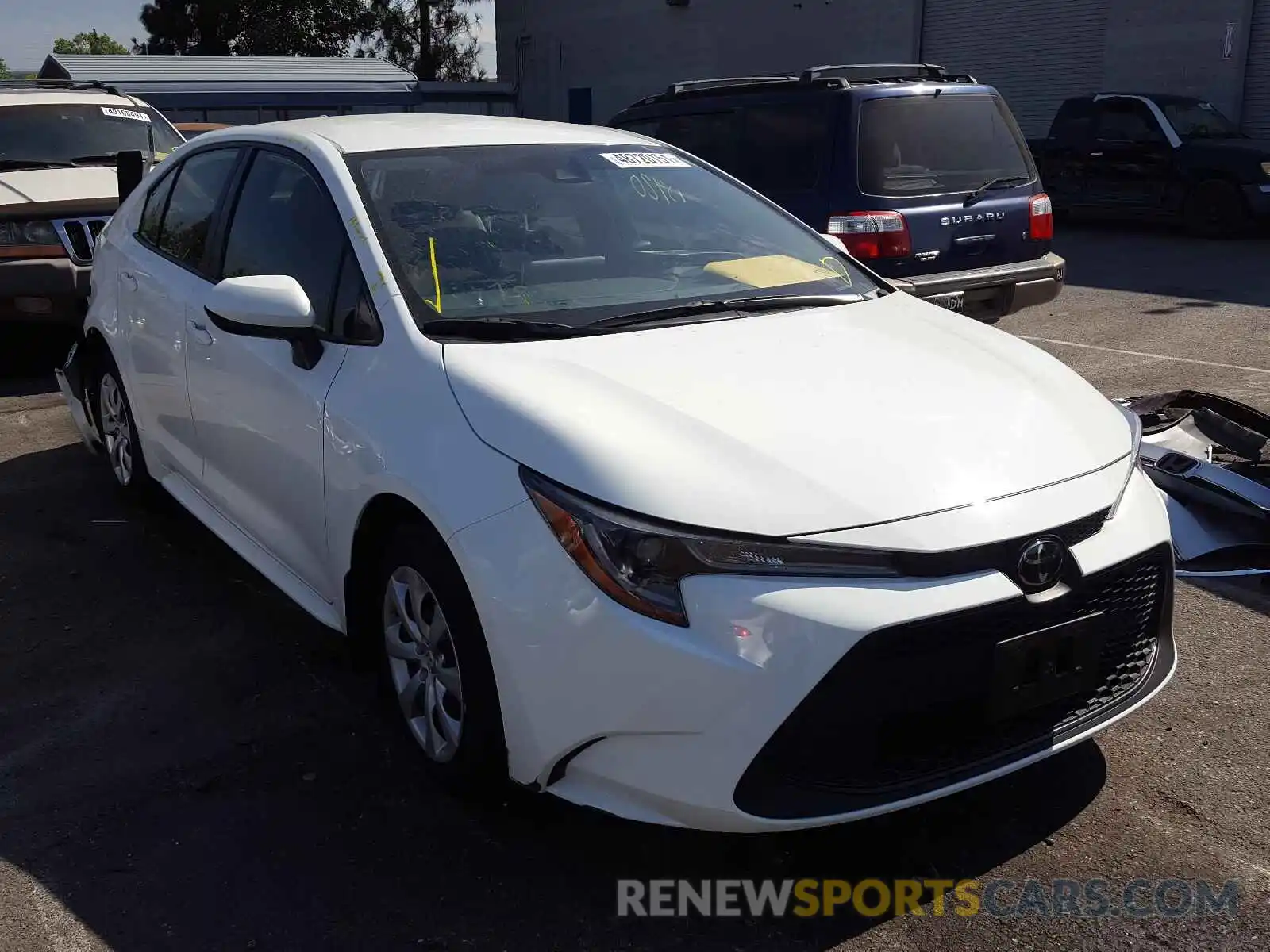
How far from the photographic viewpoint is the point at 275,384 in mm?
3547

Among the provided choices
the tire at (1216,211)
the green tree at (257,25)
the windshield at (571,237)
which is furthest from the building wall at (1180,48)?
the green tree at (257,25)

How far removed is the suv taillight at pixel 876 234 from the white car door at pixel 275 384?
12.6ft

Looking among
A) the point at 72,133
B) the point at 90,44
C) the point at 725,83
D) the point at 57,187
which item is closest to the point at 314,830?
the point at 57,187

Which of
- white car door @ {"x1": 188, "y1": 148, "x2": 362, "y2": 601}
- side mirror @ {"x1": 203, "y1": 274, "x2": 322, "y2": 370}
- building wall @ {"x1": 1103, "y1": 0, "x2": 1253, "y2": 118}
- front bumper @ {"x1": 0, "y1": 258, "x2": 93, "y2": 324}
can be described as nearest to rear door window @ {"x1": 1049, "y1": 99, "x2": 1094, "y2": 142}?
building wall @ {"x1": 1103, "y1": 0, "x2": 1253, "y2": 118}

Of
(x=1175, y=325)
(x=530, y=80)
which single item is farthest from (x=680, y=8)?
(x=1175, y=325)

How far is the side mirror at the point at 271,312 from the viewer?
10.7 ft

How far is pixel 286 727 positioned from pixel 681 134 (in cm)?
596

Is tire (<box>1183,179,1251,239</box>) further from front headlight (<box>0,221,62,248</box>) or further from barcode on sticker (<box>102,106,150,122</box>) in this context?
front headlight (<box>0,221,62,248</box>)

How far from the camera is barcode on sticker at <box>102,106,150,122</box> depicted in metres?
9.20

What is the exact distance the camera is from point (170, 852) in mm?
2898

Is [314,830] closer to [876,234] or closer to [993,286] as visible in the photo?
[876,234]

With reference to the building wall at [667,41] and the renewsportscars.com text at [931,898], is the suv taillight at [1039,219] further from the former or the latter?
the building wall at [667,41]

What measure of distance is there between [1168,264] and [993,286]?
6.59 m

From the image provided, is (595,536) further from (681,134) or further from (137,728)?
(681,134)
